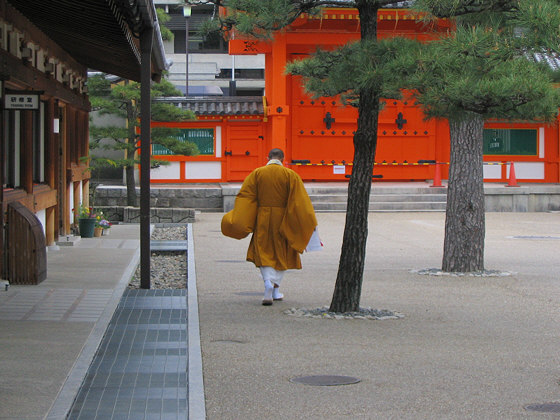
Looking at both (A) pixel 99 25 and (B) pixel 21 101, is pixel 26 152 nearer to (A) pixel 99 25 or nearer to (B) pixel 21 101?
(B) pixel 21 101

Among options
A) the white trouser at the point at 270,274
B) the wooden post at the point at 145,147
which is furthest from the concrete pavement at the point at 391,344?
the wooden post at the point at 145,147

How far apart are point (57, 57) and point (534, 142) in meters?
18.6

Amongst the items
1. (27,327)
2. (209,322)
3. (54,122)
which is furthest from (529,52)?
(54,122)

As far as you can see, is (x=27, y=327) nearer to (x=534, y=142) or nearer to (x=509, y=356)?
(x=509, y=356)

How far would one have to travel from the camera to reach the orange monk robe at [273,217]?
955cm

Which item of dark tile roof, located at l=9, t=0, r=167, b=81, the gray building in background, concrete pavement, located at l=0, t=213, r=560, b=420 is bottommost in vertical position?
concrete pavement, located at l=0, t=213, r=560, b=420

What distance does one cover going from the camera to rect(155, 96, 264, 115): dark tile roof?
27469mm

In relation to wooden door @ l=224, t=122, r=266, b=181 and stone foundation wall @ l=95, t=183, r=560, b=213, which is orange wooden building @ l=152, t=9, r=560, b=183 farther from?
stone foundation wall @ l=95, t=183, r=560, b=213

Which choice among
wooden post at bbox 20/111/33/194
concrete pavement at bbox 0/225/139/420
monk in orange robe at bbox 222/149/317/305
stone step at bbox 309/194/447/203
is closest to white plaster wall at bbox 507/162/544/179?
stone step at bbox 309/194/447/203

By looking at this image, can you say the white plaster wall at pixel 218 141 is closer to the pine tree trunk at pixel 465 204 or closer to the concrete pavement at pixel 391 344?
the concrete pavement at pixel 391 344

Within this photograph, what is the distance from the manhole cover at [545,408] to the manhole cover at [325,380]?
1.17m

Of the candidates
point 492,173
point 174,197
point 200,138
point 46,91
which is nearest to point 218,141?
point 200,138

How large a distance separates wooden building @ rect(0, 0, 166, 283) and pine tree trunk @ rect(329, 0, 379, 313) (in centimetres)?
233

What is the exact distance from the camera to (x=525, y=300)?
10.1 metres
